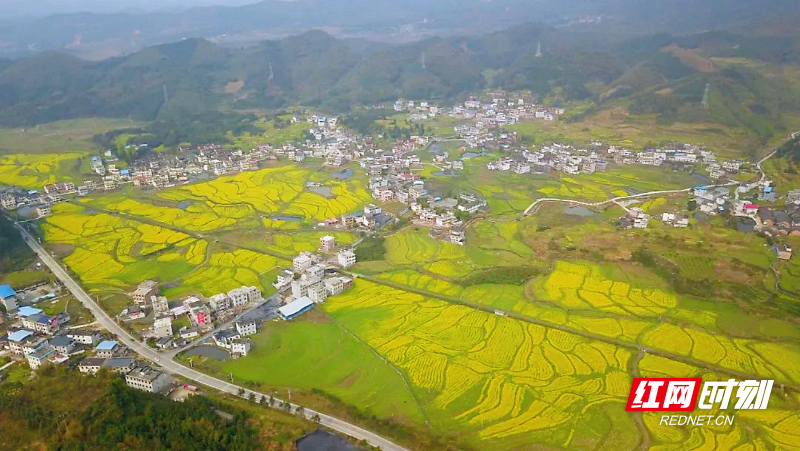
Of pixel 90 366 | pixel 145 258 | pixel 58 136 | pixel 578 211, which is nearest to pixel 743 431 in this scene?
pixel 578 211

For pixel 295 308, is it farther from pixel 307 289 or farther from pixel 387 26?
pixel 387 26

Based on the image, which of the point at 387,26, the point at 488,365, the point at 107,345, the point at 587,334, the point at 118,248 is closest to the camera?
the point at 488,365

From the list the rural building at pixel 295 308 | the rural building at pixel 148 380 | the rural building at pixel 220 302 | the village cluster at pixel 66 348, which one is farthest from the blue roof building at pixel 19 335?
the rural building at pixel 295 308

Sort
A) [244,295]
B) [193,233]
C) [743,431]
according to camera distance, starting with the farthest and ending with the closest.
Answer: [193,233]
[244,295]
[743,431]

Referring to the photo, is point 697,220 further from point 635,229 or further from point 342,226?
point 342,226

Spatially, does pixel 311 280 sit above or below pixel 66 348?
above

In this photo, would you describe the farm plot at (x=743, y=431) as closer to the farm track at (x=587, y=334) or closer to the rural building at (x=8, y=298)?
the farm track at (x=587, y=334)

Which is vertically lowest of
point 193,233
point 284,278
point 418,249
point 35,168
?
point 35,168
